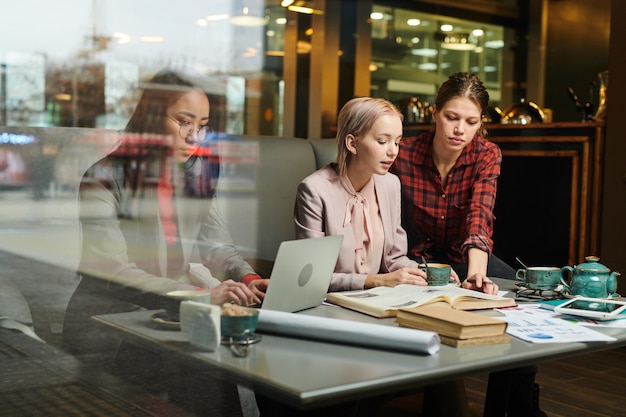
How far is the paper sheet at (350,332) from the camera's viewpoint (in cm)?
113

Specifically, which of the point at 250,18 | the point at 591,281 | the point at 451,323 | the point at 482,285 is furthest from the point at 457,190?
the point at 250,18

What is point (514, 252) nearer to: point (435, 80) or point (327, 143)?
point (327, 143)

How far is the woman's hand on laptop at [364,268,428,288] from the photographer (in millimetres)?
1715

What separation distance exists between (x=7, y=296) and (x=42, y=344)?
0.32 meters

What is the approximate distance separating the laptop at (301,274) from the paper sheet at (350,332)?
0.08 metres

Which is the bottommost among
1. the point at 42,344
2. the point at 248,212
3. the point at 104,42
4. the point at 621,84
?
the point at 42,344

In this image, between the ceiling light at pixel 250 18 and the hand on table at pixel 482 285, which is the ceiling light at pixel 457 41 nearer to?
the ceiling light at pixel 250 18

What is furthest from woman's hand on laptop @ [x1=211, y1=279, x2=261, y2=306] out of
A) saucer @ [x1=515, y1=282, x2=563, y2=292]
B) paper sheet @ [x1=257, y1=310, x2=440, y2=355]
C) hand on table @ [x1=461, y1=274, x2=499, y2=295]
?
saucer @ [x1=515, y1=282, x2=563, y2=292]

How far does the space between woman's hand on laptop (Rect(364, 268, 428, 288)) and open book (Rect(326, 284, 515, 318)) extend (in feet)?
0.22

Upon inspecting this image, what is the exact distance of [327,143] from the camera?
3.02m

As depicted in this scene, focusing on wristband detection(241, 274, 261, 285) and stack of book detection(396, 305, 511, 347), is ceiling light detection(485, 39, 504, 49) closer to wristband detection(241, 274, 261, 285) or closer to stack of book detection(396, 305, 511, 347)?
wristband detection(241, 274, 261, 285)

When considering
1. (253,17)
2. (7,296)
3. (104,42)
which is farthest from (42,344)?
(253,17)

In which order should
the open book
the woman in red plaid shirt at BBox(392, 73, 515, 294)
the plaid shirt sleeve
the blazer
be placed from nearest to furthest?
the open book < the blazer < the plaid shirt sleeve < the woman in red plaid shirt at BBox(392, 73, 515, 294)

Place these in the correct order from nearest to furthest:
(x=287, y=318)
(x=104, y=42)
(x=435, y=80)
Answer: (x=287, y=318) < (x=104, y=42) < (x=435, y=80)
